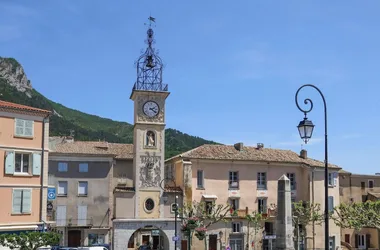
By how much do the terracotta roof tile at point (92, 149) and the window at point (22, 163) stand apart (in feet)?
47.0

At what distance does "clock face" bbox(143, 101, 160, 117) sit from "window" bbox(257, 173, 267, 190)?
12011mm

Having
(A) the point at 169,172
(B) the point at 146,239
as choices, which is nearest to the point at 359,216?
(A) the point at 169,172

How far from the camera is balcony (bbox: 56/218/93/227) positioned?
1834 inches

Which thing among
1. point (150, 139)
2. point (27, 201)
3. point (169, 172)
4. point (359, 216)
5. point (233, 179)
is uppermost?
point (150, 139)

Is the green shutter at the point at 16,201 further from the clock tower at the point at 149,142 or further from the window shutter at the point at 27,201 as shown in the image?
the clock tower at the point at 149,142

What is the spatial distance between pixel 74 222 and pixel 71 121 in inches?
3829

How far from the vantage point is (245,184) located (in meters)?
50.3

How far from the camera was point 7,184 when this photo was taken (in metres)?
30.3

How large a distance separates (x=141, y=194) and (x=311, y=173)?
1741cm

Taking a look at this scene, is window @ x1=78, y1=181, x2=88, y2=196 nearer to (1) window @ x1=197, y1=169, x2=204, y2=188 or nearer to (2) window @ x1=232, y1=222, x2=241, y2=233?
(1) window @ x1=197, y1=169, x2=204, y2=188

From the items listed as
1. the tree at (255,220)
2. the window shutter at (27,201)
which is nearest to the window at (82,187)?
the tree at (255,220)

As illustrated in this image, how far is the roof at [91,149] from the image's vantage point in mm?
46959

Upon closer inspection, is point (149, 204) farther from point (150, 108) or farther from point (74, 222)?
point (150, 108)

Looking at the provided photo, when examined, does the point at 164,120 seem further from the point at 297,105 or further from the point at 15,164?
the point at 297,105
